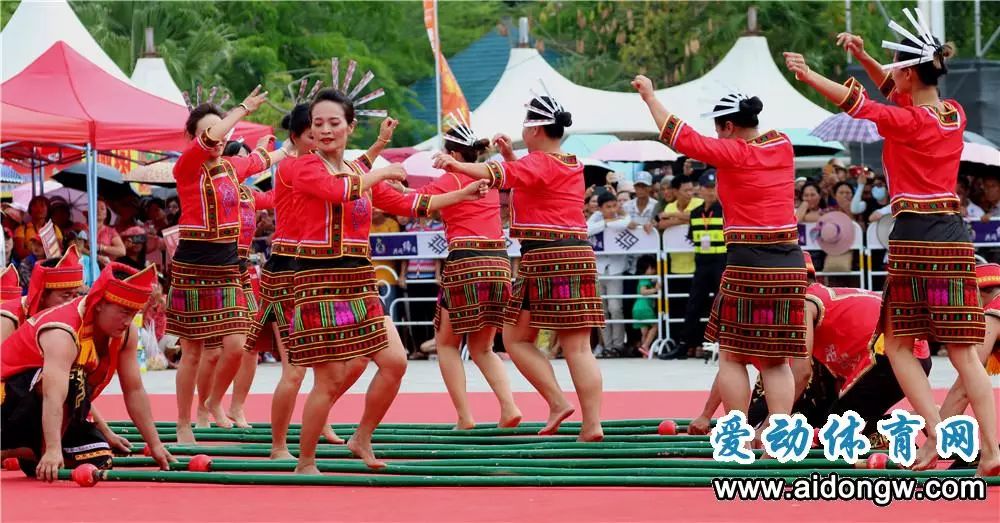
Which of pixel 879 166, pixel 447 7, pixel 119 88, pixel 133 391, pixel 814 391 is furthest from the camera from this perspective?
pixel 447 7

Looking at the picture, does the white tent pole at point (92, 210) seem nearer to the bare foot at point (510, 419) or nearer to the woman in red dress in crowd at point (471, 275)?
the woman in red dress in crowd at point (471, 275)

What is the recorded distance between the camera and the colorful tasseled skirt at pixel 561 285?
27.5 ft

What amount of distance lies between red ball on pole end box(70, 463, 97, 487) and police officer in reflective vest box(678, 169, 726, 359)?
25.6ft

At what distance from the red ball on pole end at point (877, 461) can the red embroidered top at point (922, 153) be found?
1040 millimetres

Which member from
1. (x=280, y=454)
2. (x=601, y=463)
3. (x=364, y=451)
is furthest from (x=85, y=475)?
(x=601, y=463)

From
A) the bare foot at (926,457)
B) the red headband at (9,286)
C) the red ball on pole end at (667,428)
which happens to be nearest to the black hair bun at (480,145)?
the red ball on pole end at (667,428)

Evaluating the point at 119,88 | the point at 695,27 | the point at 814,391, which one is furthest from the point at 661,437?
the point at 695,27

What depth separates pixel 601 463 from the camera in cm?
709

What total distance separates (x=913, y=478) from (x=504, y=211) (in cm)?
869

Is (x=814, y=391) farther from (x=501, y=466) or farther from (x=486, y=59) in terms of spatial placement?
(x=486, y=59)

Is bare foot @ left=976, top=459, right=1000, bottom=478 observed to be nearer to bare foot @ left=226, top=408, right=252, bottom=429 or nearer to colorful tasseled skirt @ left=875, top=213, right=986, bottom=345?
colorful tasseled skirt @ left=875, top=213, right=986, bottom=345

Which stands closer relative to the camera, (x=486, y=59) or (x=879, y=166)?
(x=879, y=166)

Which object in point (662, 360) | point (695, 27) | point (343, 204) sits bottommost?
point (662, 360)

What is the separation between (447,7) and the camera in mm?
36281
